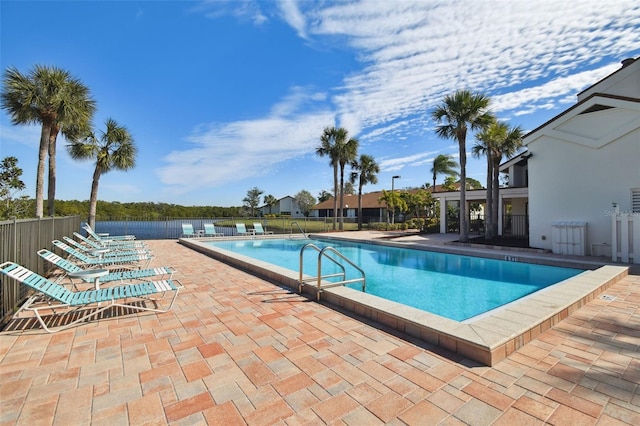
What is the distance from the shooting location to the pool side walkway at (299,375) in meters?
2.18

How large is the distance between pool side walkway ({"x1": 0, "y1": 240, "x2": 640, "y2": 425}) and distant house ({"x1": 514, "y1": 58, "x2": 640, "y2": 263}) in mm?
7508

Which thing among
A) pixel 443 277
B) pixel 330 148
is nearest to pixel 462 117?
pixel 443 277

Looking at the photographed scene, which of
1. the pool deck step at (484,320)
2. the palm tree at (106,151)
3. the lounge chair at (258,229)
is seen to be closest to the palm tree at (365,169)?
the lounge chair at (258,229)

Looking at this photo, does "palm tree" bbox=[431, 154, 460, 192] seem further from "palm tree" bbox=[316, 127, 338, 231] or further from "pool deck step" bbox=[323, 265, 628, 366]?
"pool deck step" bbox=[323, 265, 628, 366]

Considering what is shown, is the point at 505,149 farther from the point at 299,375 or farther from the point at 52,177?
the point at 52,177

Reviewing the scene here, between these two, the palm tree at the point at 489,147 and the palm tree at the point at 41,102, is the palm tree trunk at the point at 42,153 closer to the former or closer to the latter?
the palm tree at the point at 41,102

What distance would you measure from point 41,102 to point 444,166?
33955mm

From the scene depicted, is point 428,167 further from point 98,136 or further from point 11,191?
point 11,191

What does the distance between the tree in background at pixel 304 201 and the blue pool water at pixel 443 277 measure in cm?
3973

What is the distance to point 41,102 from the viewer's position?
11516 millimetres

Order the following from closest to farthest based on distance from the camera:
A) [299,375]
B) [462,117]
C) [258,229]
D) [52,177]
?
[299,375], [52,177], [462,117], [258,229]

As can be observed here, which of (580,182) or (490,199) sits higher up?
(580,182)

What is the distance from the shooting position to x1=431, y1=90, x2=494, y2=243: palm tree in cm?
1332

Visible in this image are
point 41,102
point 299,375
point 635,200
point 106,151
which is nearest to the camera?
point 299,375
